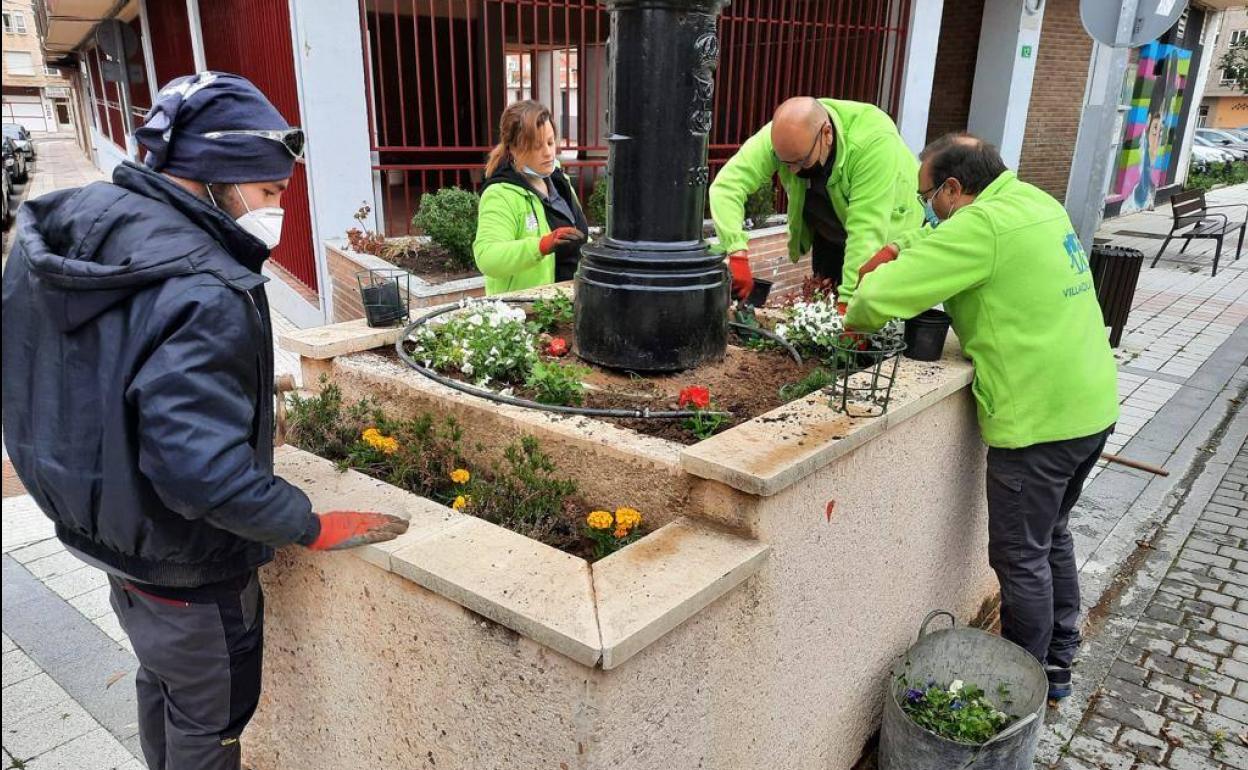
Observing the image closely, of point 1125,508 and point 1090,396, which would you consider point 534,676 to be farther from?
point 1125,508

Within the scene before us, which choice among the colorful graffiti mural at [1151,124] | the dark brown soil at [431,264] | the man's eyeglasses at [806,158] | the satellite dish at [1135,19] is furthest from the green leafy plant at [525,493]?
the colorful graffiti mural at [1151,124]

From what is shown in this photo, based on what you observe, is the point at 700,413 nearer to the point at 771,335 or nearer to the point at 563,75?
the point at 771,335

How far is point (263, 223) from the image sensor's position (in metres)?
1.98

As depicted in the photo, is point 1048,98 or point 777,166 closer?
point 777,166

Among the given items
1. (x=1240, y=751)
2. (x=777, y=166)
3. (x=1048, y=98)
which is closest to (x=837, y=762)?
(x=1240, y=751)

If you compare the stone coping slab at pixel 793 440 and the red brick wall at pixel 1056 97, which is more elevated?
the red brick wall at pixel 1056 97

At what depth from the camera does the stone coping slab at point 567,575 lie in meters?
1.72

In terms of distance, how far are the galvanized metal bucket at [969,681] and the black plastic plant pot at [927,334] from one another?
91cm

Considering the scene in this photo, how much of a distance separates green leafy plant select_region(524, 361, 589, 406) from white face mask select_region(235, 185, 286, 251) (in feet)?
3.47

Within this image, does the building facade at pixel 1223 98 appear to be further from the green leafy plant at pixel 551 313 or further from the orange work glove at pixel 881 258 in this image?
the green leafy plant at pixel 551 313

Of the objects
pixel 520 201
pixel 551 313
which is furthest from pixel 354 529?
pixel 520 201

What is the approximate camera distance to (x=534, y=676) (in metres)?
1.80

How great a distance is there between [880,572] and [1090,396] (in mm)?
953

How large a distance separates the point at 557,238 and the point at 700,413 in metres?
1.32
